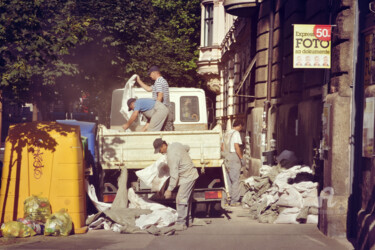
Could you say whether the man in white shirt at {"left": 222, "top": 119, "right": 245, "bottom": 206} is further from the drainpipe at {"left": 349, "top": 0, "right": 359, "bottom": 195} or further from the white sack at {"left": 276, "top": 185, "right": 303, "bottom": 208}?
the drainpipe at {"left": 349, "top": 0, "right": 359, "bottom": 195}

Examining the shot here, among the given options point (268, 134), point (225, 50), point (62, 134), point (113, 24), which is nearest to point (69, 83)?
point (113, 24)

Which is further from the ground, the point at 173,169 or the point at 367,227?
the point at 173,169

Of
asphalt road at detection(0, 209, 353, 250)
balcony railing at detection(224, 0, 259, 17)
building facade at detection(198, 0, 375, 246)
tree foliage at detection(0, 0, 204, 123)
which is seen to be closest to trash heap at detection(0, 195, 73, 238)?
asphalt road at detection(0, 209, 353, 250)

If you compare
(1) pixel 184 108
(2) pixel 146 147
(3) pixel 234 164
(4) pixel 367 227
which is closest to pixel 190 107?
(1) pixel 184 108

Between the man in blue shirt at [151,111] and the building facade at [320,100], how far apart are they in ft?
9.34

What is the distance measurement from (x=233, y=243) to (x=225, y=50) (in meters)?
24.3

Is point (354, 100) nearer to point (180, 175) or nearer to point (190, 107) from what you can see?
point (180, 175)

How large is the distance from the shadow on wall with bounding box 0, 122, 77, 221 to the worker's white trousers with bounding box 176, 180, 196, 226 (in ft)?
6.59

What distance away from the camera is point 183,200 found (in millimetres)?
10172

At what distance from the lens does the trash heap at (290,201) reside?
10.9 metres

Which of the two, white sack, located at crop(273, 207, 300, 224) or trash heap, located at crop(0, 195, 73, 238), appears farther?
white sack, located at crop(273, 207, 300, 224)

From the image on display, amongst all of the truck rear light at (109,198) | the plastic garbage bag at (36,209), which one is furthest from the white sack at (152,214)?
the plastic garbage bag at (36,209)

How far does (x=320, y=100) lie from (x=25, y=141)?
20.1ft

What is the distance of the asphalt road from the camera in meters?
8.80
